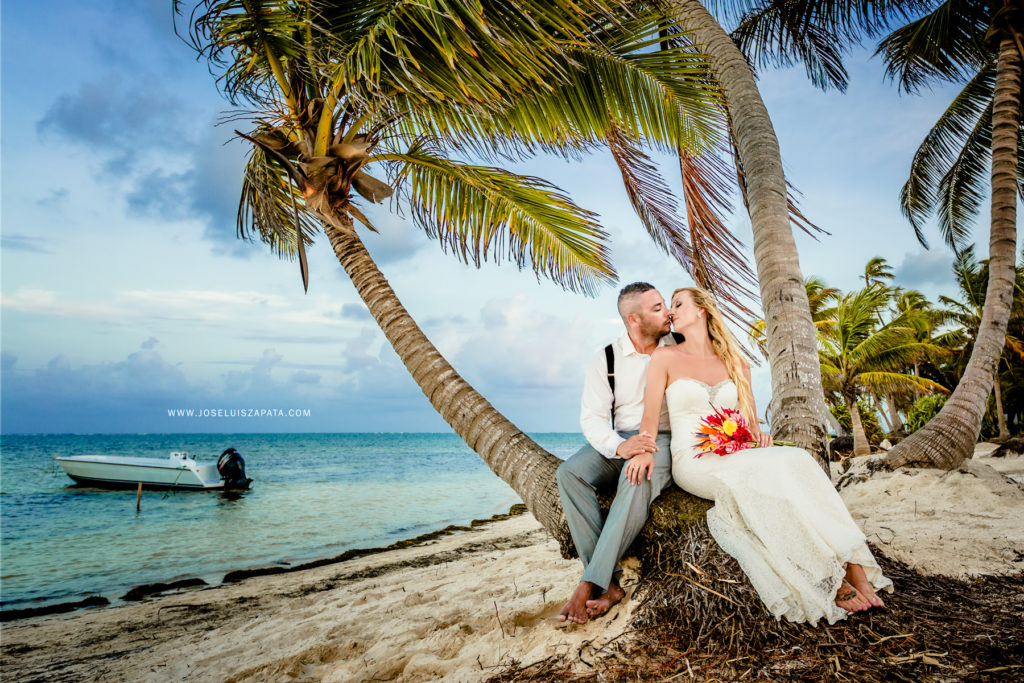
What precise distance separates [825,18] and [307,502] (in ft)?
55.3

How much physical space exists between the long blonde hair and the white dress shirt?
28 cm

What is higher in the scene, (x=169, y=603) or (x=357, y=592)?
(x=357, y=592)

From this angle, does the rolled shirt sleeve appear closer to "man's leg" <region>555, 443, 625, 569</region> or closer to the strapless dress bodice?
"man's leg" <region>555, 443, 625, 569</region>

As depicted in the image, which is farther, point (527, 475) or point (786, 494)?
point (527, 475)

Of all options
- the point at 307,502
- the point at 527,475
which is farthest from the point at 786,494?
the point at 307,502

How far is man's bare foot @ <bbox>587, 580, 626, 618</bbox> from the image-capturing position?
293cm

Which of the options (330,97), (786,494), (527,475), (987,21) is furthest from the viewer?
(987,21)

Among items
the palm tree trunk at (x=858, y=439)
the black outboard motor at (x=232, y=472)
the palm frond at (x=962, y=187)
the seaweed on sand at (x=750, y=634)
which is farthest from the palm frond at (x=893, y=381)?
→ the black outboard motor at (x=232, y=472)

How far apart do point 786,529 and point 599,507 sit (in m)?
1.05

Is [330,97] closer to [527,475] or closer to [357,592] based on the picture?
[527,475]

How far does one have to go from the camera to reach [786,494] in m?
2.58

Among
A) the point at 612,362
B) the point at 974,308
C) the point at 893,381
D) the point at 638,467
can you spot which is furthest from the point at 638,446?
the point at 974,308

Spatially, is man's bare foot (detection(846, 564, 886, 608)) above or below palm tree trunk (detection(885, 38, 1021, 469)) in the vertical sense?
below

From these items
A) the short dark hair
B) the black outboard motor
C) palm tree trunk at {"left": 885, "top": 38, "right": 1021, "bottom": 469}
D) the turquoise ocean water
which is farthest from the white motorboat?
palm tree trunk at {"left": 885, "top": 38, "right": 1021, "bottom": 469}
